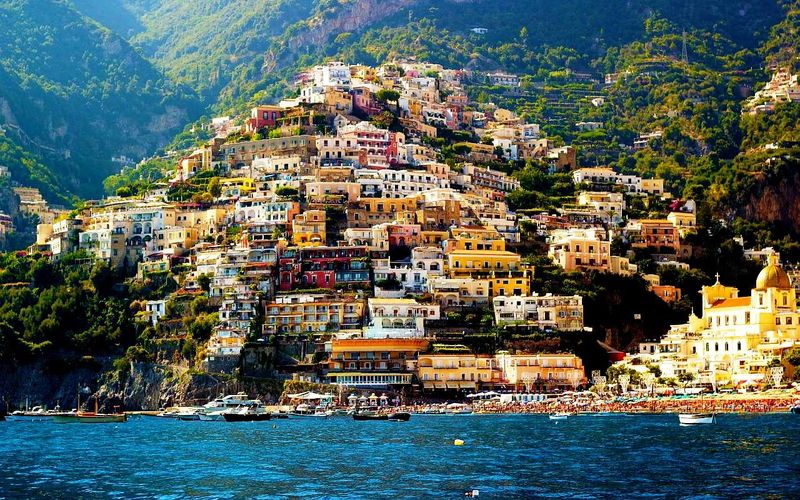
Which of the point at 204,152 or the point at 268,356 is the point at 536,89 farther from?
the point at 268,356

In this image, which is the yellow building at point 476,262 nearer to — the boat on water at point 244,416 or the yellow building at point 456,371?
the yellow building at point 456,371

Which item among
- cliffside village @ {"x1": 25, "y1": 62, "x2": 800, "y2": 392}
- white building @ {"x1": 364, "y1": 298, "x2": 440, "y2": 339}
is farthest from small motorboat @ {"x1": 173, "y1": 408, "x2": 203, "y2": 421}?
white building @ {"x1": 364, "y1": 298, "x2": 440, "y2": 339}

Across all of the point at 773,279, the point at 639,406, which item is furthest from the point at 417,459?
the point at 773,279

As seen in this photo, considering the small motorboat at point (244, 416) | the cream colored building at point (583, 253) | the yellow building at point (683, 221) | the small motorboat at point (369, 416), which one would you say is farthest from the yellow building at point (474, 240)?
the small motorboat at point (244, 416)

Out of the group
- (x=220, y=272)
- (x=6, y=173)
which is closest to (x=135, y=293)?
(x=220, y=272)

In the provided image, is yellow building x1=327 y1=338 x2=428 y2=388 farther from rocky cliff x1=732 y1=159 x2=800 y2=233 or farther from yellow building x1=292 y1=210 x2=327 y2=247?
rocky cliff x1=732 y1=159 x2=800 y2=233

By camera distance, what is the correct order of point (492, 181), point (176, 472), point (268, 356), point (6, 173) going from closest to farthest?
point (176, 472)
point (268, 356)
point (492, 181)
point (6, 173)
